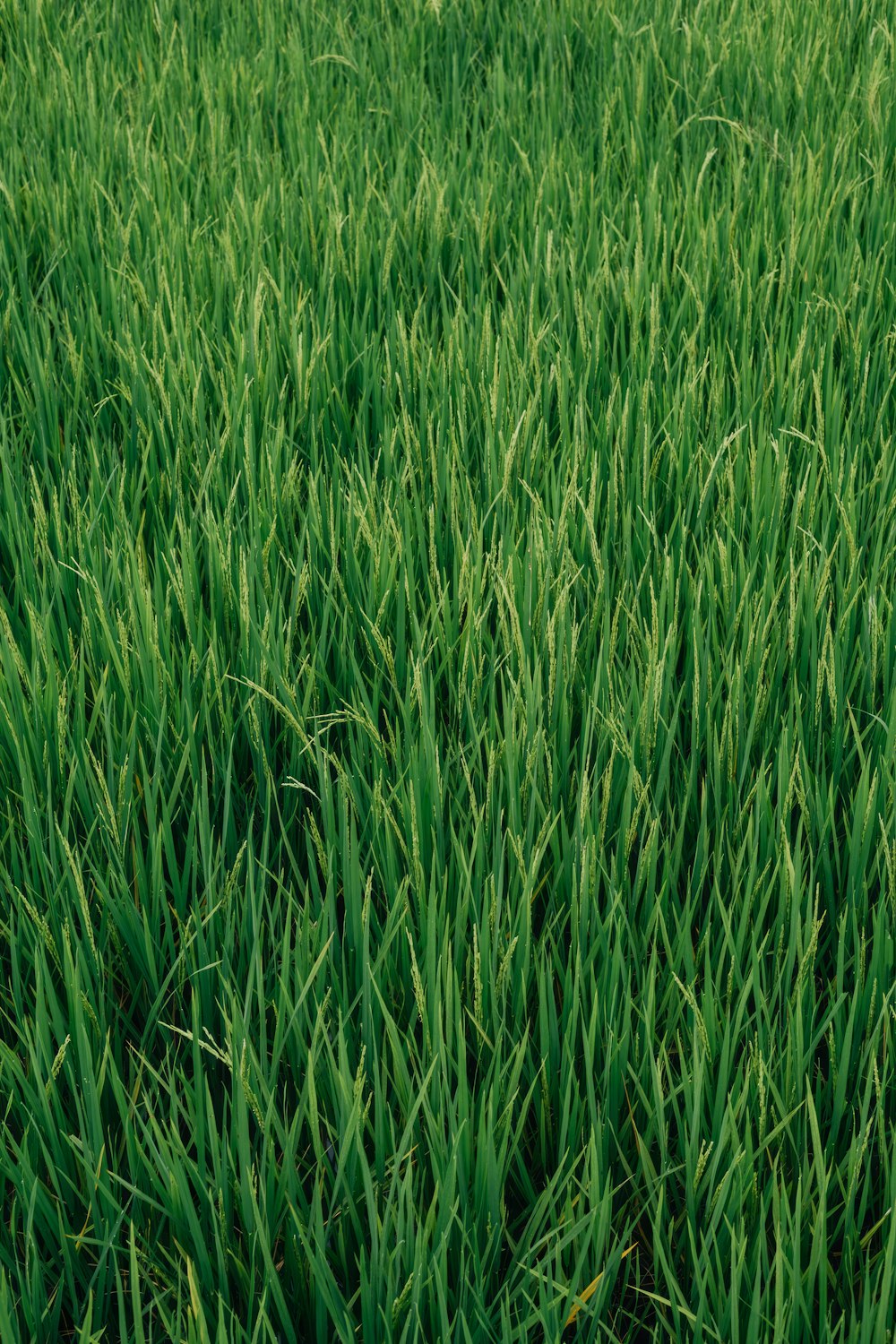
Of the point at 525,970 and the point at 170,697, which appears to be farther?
the point at 170,697

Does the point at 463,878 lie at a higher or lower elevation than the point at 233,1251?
higher

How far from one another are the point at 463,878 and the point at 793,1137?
30 cm

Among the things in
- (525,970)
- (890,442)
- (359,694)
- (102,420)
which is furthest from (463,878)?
(102,420)

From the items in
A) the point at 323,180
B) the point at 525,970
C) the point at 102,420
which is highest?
the point at 323,180

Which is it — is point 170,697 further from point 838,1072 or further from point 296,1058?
point 838,1072

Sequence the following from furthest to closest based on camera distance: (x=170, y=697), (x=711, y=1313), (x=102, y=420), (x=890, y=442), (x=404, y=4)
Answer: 1. (x=404, y=4)
2. (x=102, y=420)
3. (x=890, y=442)
4. (x=170, y=697)
5. (x=711, y=1313)

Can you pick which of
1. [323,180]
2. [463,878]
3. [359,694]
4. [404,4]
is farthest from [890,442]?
[404,4]

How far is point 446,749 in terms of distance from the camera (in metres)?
1.18

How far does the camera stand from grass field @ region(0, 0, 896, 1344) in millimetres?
809

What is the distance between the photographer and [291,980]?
0.98m

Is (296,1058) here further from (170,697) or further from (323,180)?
(323,180)

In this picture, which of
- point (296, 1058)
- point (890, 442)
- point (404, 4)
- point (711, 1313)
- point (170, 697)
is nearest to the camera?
point (711, 1313)

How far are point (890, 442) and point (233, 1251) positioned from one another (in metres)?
1.17

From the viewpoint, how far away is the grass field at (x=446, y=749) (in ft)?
2.65
